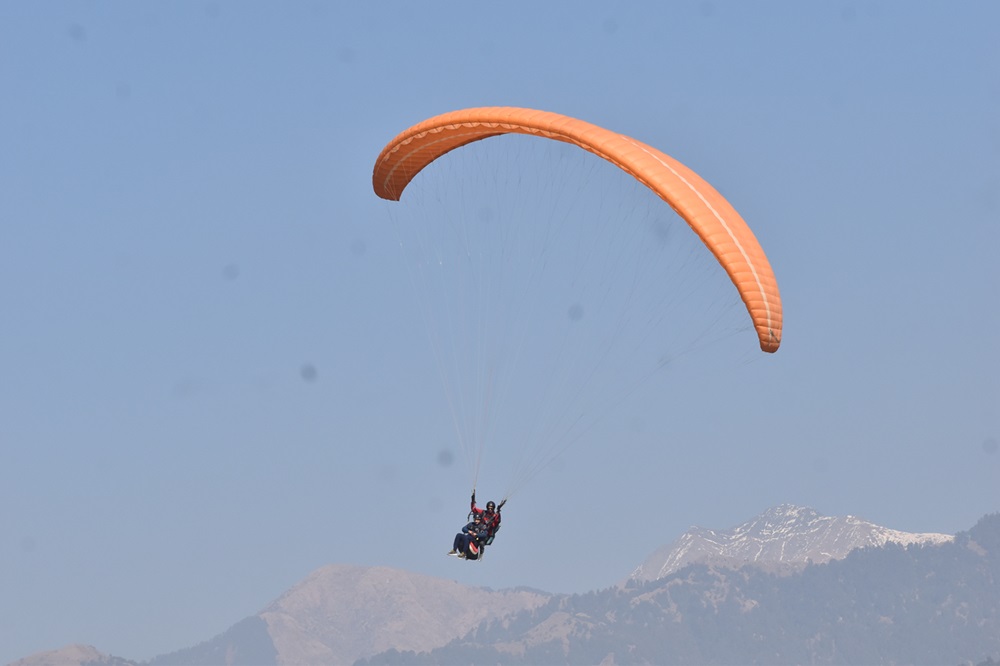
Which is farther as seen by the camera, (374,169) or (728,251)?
(374,169)

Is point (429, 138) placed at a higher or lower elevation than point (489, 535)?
higher

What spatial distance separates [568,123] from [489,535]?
535 inches

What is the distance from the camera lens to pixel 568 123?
50000 millimetres

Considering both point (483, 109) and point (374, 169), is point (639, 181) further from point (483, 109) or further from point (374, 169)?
point (374, 169)

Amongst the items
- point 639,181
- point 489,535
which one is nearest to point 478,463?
point 489,535

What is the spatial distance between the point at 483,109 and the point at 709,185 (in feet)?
25.5

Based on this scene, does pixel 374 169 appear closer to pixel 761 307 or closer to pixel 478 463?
pixel 478 463

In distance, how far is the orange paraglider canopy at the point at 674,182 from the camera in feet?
153

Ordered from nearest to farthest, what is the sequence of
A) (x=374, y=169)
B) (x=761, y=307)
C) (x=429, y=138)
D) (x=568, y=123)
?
(x=761, y=307) → (x=568, y=123) → (x=429, y=138) → (x=374, y=169)

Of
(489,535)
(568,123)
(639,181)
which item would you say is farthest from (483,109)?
(489,535)

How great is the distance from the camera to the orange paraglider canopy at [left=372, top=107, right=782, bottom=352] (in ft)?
153

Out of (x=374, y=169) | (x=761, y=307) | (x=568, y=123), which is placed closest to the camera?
(x=761, y=307)

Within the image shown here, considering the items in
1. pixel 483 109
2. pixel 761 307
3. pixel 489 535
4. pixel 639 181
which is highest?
pixel 483 109

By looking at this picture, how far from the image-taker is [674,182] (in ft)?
158
